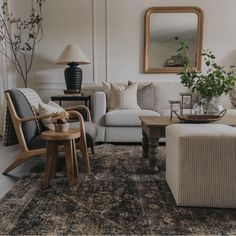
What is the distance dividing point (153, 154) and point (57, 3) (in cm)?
307

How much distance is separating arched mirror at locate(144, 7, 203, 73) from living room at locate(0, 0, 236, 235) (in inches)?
0.6

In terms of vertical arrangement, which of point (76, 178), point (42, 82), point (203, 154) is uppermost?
point (42, 82)

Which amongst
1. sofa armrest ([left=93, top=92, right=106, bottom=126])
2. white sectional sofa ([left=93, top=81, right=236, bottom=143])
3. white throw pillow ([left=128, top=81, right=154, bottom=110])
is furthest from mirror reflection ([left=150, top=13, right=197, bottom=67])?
sofa armrest ([left=93, top=92, right=106, bottom=126])

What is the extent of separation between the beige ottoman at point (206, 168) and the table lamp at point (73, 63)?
2499 mm

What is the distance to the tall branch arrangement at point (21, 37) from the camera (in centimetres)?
405

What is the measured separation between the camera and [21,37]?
4.18 meters

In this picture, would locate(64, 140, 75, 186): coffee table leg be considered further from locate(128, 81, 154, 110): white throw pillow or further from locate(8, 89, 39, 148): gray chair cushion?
locate(128, 81, 154, 110): white throw pillow

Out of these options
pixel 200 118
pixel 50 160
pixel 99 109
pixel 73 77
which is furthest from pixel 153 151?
pixel 73 77

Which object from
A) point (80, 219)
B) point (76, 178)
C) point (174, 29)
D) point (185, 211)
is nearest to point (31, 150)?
point (76, 178)

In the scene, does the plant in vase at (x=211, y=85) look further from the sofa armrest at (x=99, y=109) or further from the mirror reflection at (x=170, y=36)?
the mirror reflection at (x=170, y=36)

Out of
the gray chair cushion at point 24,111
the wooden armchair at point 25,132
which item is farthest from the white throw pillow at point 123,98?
the gray chair cushion at point 24,111

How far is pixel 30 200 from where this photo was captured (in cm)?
178

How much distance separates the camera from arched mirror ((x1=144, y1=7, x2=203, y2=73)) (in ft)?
13.5

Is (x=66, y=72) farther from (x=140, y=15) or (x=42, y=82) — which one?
(x=140, y=15)
